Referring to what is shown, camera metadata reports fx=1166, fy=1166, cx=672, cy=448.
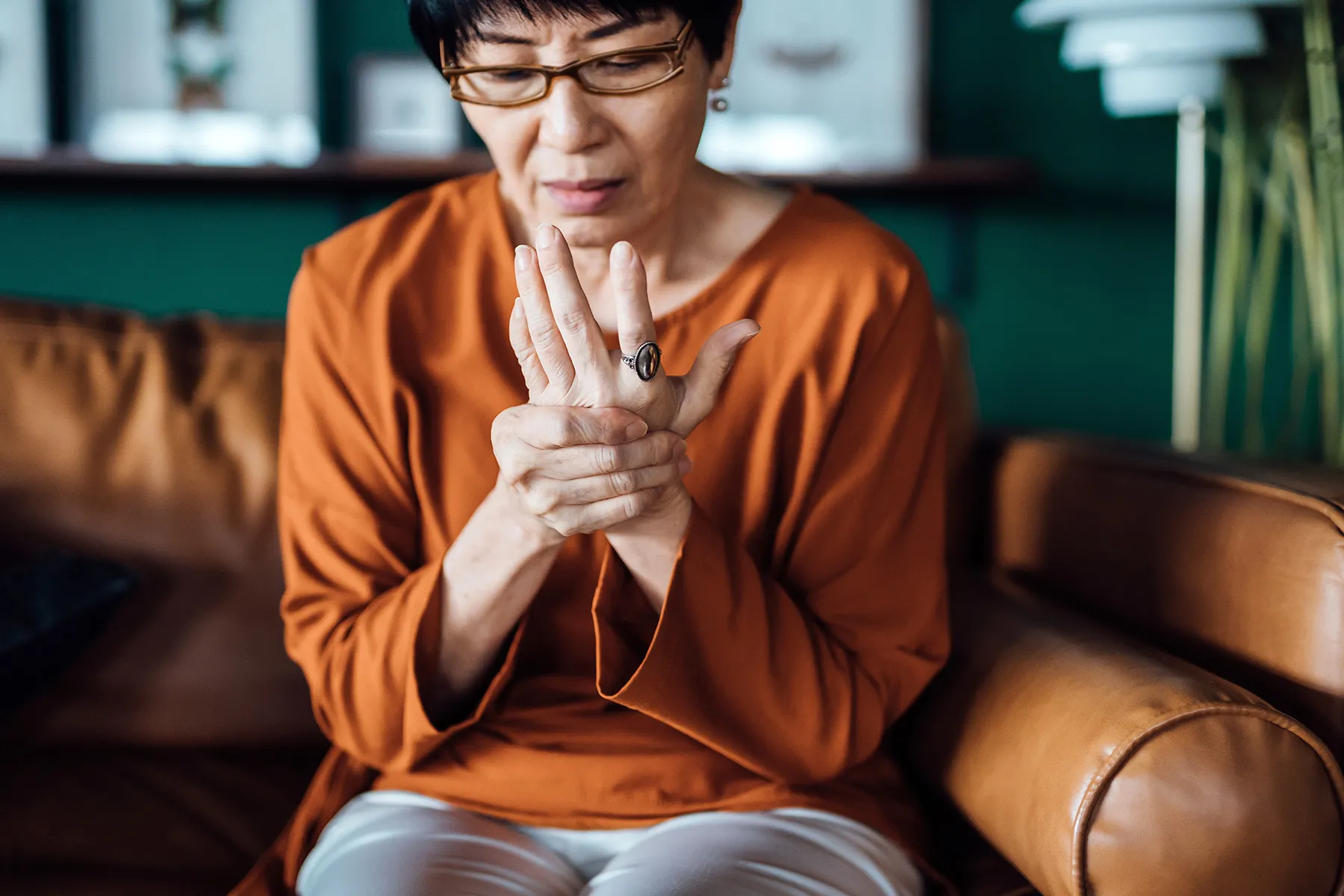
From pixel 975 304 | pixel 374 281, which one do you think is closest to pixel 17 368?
pixel 374 281

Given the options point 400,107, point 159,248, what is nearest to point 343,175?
point 400,107

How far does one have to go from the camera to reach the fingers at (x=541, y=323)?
31.9 inches

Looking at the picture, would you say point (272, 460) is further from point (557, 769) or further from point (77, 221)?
point (77, 221)

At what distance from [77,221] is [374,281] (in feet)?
5.06

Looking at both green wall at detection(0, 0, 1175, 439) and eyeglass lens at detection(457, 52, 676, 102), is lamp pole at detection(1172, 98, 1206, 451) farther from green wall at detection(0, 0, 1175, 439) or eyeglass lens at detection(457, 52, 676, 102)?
eyeglass lens at detection(457, 52, 676, 102)

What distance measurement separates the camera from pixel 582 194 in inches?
37.2

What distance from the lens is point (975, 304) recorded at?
8.08 ft

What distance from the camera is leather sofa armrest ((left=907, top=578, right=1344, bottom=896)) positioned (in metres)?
0.79

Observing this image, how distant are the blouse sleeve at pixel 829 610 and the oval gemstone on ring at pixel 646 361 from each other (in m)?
0.14

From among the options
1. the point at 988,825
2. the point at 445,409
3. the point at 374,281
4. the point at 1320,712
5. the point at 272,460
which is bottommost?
the point at 988,825

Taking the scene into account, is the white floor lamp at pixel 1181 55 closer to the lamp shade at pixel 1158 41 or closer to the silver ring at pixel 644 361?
the lamp shade at pixel 1158 41

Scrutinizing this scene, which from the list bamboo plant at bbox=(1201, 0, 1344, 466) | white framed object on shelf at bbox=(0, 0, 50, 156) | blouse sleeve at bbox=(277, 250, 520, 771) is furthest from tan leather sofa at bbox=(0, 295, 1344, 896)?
white framed object on shelf at bbox=(0, 0, 50, 156)

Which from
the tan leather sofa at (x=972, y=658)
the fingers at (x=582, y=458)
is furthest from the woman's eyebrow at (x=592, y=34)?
the tan leather sofa at (x=972, y=658)

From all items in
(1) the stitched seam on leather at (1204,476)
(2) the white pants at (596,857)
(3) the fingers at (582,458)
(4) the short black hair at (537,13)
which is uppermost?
(4) the short black hair at (537,13)
